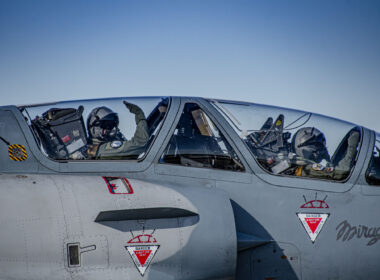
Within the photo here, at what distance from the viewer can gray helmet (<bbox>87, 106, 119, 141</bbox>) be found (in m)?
5.45

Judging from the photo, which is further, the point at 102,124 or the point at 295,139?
the point at 295,139

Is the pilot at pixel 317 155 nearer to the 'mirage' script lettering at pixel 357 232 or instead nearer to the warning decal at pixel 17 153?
the 'mirage' script lettering at pixel 357 232

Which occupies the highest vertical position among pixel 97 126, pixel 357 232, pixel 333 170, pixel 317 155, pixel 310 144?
pixel 97 126

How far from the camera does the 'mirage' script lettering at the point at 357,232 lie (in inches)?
201

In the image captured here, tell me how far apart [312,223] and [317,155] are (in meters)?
1.00

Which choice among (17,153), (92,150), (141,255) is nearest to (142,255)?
(141,255)

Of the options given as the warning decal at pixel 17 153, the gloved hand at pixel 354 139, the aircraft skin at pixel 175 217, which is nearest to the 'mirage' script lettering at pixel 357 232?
the aircraft skin at pixel 175 217

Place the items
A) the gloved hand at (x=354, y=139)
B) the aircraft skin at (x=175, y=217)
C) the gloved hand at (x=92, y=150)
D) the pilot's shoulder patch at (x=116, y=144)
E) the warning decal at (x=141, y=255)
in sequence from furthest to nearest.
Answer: the gloved hand at (x=354, y=139), the pilot's shoulder patch at (x=116, y=144), the gloved hand at (x=92, y=150), the warning decal at (x=141, y=255), the aircraft skin at (x=175, y=217)

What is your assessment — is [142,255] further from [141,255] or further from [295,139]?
[295,139]

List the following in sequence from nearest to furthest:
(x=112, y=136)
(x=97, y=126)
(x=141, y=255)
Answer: (x=141, y=255) → (x=97, y=126) → (x=112, y=136)

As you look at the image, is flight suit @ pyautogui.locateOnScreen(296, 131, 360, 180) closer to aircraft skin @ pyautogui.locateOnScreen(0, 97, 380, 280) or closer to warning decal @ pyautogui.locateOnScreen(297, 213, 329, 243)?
aircraft skin @ pyautogui.locateOnScreen(0, 97, 380, 280)

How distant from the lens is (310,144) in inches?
225

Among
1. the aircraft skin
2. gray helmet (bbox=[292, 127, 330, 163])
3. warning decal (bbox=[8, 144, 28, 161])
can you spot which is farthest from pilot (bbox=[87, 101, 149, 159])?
gray helmet (bbox=[292, 127, 330, 163])

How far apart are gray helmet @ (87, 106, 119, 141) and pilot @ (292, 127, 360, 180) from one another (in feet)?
7.79
